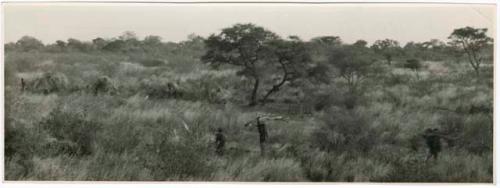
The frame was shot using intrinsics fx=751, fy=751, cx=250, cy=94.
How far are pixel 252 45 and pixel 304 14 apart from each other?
45 centimetres

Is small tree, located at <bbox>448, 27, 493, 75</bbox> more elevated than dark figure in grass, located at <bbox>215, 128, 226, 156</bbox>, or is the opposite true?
small tree, located at <bbox>448, 27, 493, 75</bbox>

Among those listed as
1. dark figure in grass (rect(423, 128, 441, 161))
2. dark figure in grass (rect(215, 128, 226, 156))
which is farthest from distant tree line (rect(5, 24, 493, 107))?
dark figure in grass (rect(423, 128, 441, 161))

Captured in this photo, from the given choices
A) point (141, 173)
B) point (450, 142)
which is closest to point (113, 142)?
point (141, 173)

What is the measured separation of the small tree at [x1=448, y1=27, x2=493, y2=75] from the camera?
217 inches

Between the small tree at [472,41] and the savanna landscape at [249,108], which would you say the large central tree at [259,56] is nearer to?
the savanna landscape at [249,108]

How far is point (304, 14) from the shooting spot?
554 cm

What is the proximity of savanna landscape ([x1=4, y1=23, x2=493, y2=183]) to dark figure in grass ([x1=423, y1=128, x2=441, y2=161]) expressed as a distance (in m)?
0.02

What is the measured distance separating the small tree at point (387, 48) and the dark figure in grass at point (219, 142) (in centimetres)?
129

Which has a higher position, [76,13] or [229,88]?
[76,13]

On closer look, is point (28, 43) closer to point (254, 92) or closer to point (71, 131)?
point (71, 131)

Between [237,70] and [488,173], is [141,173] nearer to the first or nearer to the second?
[237,70]

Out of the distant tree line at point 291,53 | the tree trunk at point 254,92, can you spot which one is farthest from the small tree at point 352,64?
the tree trunk at point 254,92

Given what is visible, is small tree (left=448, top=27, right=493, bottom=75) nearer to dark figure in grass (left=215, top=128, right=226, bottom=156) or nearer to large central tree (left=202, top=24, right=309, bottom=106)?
large central tree (left=202, top=24, right=309, bottom=106)

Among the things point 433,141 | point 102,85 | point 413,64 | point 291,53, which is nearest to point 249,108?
point 291,53
